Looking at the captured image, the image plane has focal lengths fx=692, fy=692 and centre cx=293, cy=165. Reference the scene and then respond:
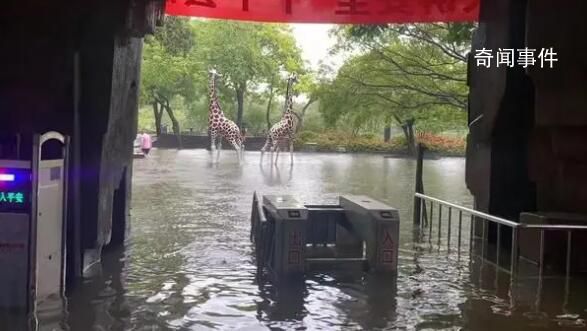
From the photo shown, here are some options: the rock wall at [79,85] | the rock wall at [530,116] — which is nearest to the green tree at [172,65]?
the rock wall at [530,116]

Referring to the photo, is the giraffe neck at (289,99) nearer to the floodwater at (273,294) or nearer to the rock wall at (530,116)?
the floodwater at (273,294)

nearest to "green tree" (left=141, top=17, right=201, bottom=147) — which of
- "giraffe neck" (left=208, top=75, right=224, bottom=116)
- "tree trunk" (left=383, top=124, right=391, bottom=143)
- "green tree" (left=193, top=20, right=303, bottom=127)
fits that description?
"green tree" (left=193, top=20, right=303, bottom=127)

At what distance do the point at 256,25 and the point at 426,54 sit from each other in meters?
17.0

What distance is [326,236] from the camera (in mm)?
8852

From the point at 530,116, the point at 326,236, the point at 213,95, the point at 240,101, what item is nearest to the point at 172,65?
the point at 240,101

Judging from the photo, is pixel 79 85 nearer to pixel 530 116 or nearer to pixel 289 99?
pixel 530 116

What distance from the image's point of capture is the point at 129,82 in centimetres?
796

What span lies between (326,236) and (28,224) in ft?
14.5

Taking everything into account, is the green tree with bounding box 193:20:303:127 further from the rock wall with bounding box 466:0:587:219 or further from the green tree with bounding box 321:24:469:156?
the rock wall with bounding box 466:0:587:219

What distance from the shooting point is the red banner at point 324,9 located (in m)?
9.34

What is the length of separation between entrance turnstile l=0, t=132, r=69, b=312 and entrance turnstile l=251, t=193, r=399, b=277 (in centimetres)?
235

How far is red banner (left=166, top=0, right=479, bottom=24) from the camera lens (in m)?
9.34

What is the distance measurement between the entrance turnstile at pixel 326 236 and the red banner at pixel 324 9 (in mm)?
2527

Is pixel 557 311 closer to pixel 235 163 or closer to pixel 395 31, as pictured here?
pixel 395 31
